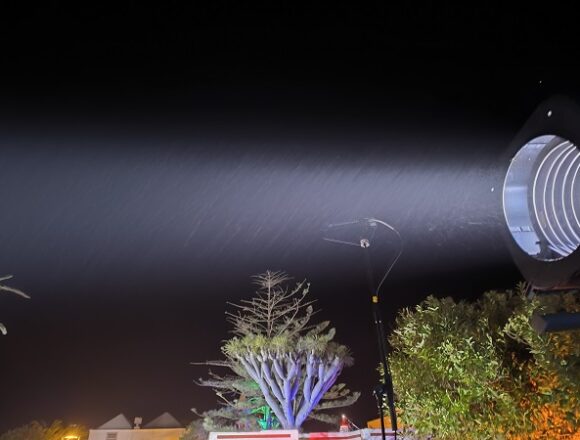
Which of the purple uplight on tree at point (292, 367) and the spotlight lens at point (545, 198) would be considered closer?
the spotlight lens at point (545, 198)

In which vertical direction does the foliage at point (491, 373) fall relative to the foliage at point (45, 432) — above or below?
below

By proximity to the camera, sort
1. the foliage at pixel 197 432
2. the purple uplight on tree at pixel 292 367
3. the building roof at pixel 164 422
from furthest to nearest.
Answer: the building roof at pixel 164 422, the foliage at pixel 197 432, the purple uplight on tree at pixel 292 367

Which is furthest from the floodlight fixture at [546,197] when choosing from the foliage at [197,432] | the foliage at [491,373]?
the foliage at [197,432]

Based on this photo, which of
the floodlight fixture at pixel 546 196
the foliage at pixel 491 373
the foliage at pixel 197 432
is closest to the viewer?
the floodlight fixture at pixel 546 196

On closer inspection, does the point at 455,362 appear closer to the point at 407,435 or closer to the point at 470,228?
the point at 470,228

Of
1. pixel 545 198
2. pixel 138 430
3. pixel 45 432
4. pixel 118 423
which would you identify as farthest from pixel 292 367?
pixel 45 432

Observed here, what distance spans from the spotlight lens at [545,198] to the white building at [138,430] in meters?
28.9

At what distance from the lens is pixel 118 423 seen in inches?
1232

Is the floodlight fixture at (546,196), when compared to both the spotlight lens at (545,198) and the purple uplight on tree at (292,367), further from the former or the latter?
the purple uplight on tree at (292,367)

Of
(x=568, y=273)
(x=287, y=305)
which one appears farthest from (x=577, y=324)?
(x=287, y=305)

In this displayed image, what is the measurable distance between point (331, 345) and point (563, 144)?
→ 41.7 feet

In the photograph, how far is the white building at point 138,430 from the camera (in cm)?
3031

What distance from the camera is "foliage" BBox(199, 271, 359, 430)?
15633 mm

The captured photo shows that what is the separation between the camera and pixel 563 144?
4461mm
